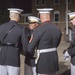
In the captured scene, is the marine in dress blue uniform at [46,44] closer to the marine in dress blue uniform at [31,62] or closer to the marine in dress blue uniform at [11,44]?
the marine in dress blue uniform at [11,44]

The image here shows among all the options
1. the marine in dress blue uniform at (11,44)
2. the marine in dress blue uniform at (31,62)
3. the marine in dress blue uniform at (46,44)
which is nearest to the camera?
the marine in dress blue uniform at (46,44)

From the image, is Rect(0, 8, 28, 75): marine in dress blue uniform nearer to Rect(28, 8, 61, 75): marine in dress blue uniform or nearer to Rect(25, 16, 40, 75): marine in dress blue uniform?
Rect(28, 8, 61, 75): marine in dress blue uniform

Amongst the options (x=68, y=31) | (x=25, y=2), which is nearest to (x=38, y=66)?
(x=68, y=31)

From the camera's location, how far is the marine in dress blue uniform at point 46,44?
5.33 meters

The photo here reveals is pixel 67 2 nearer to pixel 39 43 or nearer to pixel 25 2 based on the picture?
pixel 25 2

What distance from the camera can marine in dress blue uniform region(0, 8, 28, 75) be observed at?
18.3 feet

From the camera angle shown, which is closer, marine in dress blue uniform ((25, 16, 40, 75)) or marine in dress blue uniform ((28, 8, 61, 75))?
marine in dress blue uniform ((28, 8, 61, 75))

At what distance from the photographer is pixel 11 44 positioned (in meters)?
5.57

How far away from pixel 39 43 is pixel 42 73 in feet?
1.60

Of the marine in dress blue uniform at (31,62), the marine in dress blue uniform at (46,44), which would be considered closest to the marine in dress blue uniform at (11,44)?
the marine in dress blue uniform at (46,44)

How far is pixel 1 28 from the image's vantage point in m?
5.63

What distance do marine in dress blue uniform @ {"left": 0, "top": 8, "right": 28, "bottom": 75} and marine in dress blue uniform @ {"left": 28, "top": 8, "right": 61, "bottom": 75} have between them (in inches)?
10.9

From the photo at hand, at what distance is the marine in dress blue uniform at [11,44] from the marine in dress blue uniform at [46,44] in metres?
0.28

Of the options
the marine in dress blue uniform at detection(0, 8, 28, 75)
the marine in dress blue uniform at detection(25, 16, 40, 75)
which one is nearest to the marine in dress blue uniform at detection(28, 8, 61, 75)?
the marine in dress blue uniform at detection(0, 8, 28, 75)
